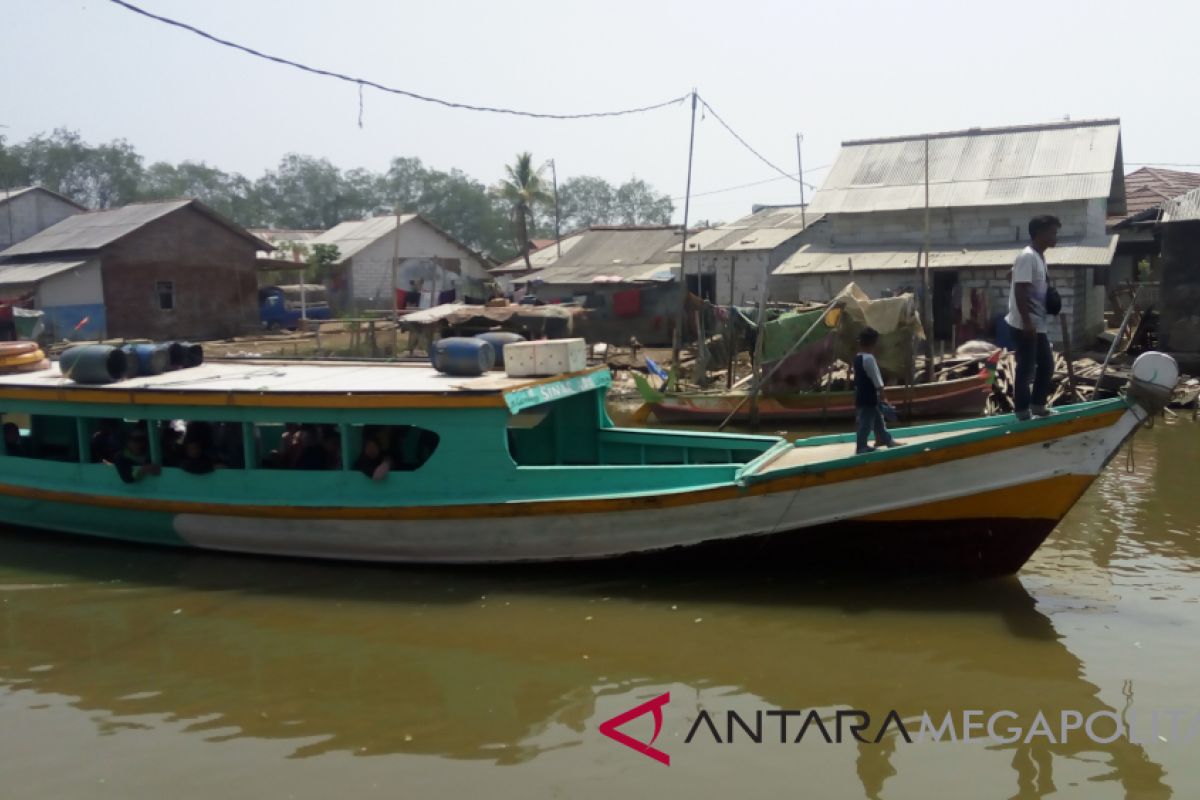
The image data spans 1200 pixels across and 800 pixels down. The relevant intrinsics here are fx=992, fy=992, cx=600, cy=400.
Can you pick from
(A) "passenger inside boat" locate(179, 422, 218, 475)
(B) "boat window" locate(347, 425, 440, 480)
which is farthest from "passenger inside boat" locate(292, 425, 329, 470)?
(A) "passenger inside boat" locate(179, 422, 218, 475)

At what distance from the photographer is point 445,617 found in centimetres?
716

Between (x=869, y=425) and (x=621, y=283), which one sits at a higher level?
(x=621, y=283)

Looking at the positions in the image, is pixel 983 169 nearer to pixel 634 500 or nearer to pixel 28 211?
pixel 634 500

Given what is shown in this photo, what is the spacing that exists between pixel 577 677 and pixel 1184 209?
17.5m

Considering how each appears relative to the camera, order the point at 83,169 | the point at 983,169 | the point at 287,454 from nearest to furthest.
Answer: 1. the point at 287,454
2. the point at 983,169
3. the point at 83,169

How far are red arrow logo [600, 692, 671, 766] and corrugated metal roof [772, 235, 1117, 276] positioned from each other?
49.7ft

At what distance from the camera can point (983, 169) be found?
23078 millimetres

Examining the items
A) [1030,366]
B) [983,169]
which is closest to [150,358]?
[1030,366]

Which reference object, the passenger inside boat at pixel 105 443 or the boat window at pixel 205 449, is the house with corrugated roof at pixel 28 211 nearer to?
the passenger inside boat at pixel 105 443

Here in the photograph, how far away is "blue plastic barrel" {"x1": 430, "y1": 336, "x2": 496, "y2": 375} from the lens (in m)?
8.34

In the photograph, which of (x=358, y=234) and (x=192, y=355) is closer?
(x=192, y=355)

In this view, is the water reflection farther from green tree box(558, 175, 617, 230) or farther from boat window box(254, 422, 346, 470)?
green tree box(558, 175, 617, 230)

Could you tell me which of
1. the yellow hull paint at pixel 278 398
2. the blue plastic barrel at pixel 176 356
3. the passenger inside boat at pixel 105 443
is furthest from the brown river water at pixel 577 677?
the blue plastic barrel at pixel 176 356

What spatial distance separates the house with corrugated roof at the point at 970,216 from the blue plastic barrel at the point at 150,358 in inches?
578
